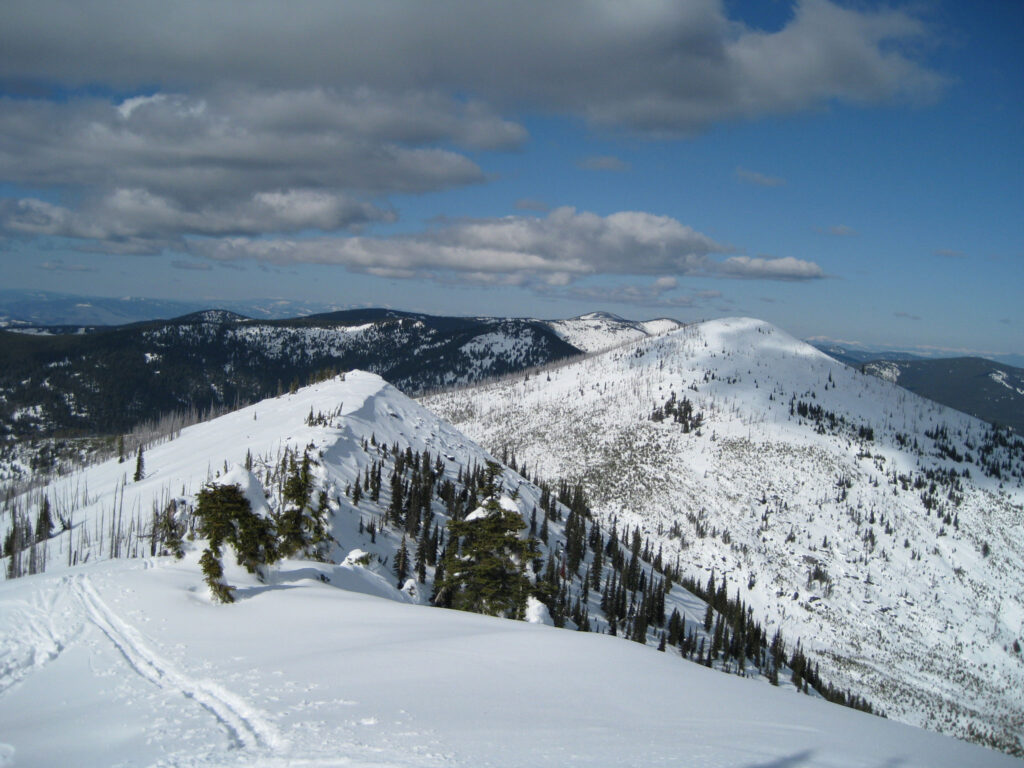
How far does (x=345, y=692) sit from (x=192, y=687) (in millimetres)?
4964

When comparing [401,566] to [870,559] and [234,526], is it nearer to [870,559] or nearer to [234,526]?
[234,526]

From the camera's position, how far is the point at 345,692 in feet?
46.5

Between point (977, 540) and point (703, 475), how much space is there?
8580 centimetres

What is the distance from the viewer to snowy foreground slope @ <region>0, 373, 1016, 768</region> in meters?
11.0

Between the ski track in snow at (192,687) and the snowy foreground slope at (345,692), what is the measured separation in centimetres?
7

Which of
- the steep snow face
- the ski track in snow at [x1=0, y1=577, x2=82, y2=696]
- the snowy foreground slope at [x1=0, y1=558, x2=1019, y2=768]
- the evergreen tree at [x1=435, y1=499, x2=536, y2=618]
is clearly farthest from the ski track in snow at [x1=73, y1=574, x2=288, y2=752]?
the steep snow face

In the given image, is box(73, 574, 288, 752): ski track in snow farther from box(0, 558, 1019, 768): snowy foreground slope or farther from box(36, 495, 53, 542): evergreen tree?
box(36, 495, 53, 542): evergreen tree

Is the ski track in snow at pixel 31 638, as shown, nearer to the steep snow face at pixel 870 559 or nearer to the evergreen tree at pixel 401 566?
the evergreen tree at pixel 401 566

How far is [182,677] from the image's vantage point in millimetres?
16344

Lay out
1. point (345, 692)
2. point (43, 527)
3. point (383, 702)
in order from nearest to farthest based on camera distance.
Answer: point (383, 702)
point (345, 692)
point (43, 527)

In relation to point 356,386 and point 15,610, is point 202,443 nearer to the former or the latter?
point 356,386

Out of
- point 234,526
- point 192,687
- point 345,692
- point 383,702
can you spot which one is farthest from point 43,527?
point 383,702

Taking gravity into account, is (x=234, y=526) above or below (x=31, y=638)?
above

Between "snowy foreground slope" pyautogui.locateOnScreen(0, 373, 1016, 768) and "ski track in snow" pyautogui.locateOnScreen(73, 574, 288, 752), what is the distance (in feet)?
0.23
